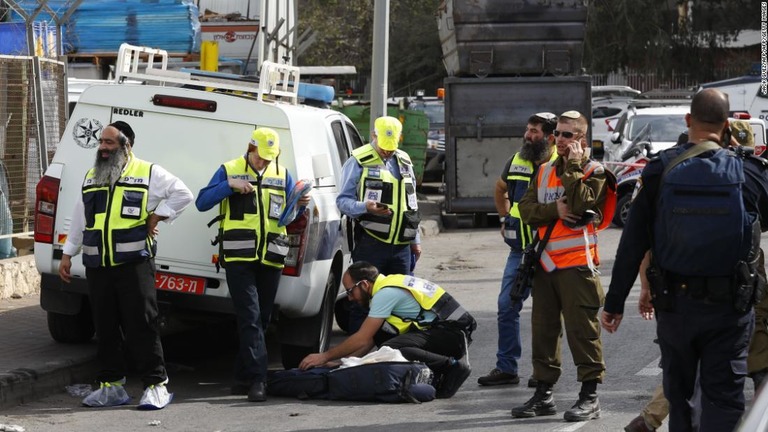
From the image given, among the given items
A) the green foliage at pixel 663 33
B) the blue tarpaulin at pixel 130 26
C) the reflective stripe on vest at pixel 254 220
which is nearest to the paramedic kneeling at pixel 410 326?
the reflective stripe on vest at pixel 254 220

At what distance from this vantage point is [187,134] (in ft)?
29.3

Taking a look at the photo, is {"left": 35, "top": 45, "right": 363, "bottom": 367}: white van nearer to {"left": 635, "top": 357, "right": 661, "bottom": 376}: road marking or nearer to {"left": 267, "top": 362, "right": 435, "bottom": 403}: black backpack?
{"left": 267, "top": 362, "right": 435, "bottom": 403}: black backpack

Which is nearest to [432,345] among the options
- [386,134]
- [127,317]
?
[386,134]

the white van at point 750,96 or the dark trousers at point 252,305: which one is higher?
the white van at point 750,96

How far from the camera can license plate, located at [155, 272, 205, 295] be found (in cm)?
876

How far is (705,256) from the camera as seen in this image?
18.5 feet

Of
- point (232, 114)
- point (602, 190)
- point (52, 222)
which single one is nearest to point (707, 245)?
point (602, 190)

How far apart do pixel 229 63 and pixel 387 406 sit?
1440 centimetres

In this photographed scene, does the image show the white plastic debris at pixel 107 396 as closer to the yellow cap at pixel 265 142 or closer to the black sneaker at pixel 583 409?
the yellow cap at pixel 265 142

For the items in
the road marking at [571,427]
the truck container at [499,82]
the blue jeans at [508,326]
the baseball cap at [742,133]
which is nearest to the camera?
the baseball cap at [742,133]

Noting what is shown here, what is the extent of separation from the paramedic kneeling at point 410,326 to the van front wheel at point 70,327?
82.2 inches

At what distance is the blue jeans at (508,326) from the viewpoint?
890 cm

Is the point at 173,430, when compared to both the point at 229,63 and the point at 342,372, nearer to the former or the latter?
the point at 342,372

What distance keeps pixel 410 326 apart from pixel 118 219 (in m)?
2.03
